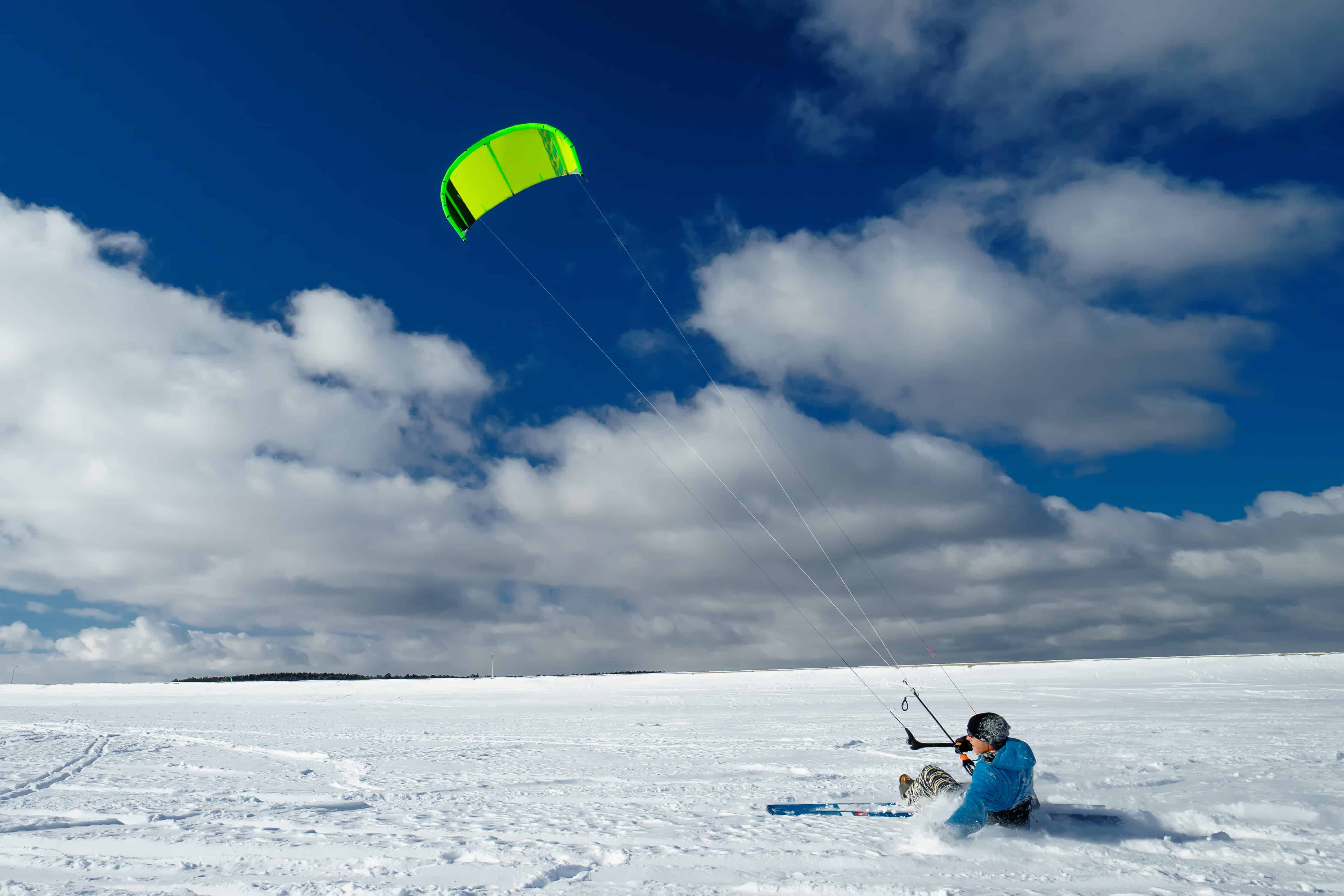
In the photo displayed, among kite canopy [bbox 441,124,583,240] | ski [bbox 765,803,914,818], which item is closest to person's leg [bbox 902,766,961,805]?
ski [bbox 765,803,914,818]

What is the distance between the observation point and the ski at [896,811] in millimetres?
5141

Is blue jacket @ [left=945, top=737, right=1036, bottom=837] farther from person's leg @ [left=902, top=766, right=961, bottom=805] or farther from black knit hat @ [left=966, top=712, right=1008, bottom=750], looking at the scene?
person's leg @ [left=902, top=766, right=961, bottom=805]

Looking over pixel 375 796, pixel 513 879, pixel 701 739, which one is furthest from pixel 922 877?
pixel 701 739

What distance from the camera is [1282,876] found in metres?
3.92

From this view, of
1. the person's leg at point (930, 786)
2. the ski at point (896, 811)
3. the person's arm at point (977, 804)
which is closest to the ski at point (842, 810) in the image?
the ski at point (896, 811)

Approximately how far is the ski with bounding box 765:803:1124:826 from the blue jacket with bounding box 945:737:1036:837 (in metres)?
0.84

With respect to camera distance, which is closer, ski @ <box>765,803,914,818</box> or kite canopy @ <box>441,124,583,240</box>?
ski @ <box>765,803,914,818</box>

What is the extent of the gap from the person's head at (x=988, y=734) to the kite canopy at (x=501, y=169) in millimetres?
9725

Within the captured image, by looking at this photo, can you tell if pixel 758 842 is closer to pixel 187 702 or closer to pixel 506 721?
pixel 506 721

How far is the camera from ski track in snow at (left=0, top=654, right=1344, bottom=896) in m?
4.12

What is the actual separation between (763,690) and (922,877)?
21217 millimetres

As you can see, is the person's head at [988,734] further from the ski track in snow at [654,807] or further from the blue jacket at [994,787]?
the ski track in snow at [654,807]

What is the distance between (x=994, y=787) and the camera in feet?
14.7

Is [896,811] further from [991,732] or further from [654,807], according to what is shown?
[654,807]
